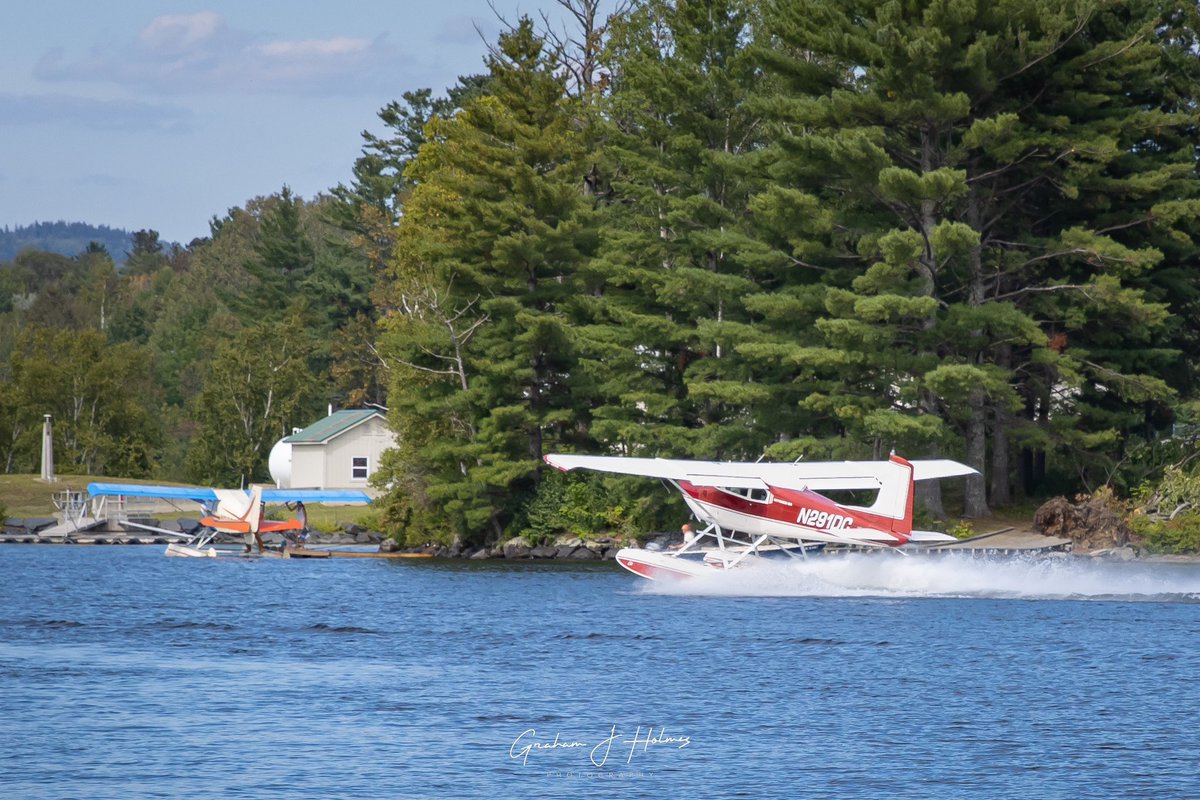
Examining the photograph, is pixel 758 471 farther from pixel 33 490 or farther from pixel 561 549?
pixel 33 490

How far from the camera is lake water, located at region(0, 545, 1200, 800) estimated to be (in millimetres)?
15836

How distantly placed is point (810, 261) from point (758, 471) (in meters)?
13.4

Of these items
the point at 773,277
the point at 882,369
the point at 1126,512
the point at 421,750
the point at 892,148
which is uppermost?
the point at 892,148

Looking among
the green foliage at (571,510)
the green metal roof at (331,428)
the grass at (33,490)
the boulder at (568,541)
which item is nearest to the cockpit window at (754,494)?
the green foliage at (571,510)

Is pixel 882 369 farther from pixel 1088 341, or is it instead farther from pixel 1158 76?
pixel 1158 76

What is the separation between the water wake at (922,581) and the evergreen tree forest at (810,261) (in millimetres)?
6101

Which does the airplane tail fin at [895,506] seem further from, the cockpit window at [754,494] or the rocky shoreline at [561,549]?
the rocky shoreline at [561,549]

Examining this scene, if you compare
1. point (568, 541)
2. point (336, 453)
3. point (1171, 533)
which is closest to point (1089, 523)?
point (1171, 533)

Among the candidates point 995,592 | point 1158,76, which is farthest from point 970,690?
point 1158,76

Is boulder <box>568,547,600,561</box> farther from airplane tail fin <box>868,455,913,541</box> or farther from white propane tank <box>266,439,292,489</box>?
white propane tank <box>266,439,292,489</box>

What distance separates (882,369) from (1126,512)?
681cm

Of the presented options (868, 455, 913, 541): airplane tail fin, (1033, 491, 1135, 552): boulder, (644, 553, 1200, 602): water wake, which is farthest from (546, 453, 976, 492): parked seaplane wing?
(1033, 491, 1135, 552): boulder

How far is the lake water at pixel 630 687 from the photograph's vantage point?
52.0 feet

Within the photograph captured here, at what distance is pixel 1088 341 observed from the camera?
4359cm
